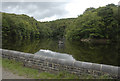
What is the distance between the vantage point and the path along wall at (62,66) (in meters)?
5.02

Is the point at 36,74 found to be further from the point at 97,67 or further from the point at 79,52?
the point at 79,52

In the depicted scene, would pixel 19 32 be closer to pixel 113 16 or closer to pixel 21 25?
pixel 21 25

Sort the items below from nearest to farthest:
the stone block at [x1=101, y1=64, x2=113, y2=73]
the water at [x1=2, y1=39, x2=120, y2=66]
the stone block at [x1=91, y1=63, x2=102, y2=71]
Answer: the stone block at [x1=101, y1=64, x2=113, y2=73], the stone block at [x1=91, y1=63, x2=102, y2=71], the water at [x1=2, y1=39, x2=120, y2=66]

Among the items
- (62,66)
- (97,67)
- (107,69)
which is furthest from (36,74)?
(107,69)

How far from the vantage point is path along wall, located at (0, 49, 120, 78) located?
5.02 metres

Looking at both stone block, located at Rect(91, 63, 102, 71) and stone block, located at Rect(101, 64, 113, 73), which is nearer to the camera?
stone block, located at Rect(101, 64, 113, 73)

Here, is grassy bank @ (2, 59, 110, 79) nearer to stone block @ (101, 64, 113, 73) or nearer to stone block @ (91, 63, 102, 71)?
stone block @ (101, 64, 113, 73)

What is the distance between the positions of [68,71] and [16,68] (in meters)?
3.11

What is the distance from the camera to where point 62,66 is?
5934mm

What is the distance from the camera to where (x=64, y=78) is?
5391 millimetres

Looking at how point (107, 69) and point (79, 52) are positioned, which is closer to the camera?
point (107, 69)

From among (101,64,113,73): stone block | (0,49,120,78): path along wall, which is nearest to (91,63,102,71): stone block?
(0,49,120,78): path along wall

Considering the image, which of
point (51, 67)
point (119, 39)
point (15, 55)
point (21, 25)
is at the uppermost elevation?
point (21, 25)

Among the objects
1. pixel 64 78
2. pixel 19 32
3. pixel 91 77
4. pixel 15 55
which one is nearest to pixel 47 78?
pixel 64 78
